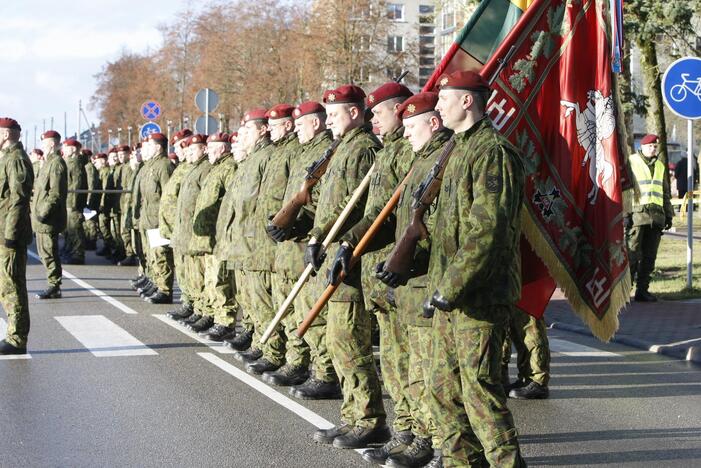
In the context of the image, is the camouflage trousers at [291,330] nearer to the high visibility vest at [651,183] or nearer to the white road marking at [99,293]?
the white road marking at [99,293]

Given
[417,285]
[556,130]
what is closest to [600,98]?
[556,130]

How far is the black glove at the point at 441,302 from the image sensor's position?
17.8 feet

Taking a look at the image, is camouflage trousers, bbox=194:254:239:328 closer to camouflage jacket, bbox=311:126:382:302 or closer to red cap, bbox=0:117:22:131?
red cap, bbox=0:117:22:131

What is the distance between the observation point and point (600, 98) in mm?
8055

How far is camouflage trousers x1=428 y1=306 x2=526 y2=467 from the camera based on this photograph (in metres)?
5.46

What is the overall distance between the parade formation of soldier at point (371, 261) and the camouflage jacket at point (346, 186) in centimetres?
1

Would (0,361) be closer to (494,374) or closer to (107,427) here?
(107,427)

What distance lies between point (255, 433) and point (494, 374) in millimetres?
2510

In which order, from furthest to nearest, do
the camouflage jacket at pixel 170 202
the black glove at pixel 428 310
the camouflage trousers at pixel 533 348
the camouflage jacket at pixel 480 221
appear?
1. the camouflage jacket at pixel 170 202
2. the camouflage trousers at pixel 533 348
3. the black glove at pixel 428 310
4. the camouflage jacket at pixel 480 221

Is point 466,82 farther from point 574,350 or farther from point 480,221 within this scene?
point 574,350

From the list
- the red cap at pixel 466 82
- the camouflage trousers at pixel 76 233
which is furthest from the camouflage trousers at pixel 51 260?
the red cap at pixel 466 82

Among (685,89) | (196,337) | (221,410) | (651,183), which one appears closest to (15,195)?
(196,337)

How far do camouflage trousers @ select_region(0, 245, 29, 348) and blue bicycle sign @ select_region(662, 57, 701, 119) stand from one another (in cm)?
776

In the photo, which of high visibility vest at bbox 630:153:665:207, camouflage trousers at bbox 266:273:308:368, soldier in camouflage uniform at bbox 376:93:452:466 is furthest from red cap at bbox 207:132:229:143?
soldier in camouflage uniform at bbox 376:93:452:466
